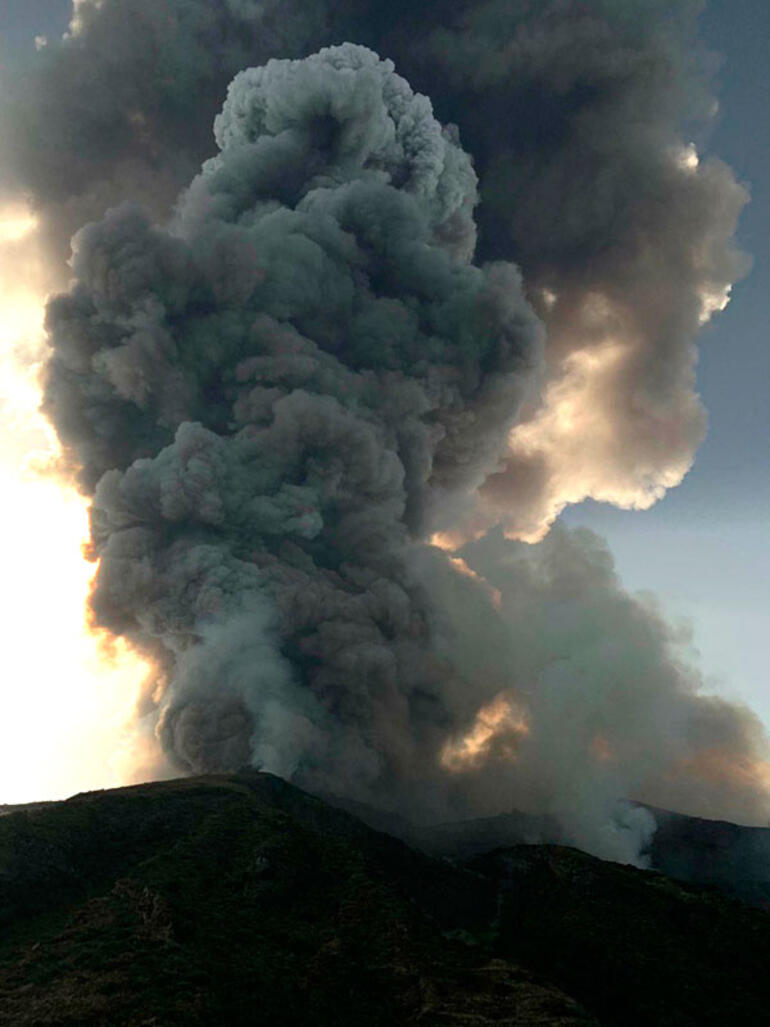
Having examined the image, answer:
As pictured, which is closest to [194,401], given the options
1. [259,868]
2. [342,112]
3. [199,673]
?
[199,673]

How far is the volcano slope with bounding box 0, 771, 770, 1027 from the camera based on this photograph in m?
21.7

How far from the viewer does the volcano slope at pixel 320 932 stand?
2173 cm

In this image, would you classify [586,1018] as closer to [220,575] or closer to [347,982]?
[347,982]

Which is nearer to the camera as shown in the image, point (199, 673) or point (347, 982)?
point (347, 982)

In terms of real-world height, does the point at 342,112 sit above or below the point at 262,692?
above

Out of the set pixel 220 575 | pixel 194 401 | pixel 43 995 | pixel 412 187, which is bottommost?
pixel 43 995

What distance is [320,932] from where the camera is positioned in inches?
1105

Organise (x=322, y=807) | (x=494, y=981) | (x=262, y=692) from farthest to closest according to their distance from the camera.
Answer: (x=262, y=692)
(x=322, y=807)
(x=494, y=981)

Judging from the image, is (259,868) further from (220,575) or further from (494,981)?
(220,575)

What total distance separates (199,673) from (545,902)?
36.4 metres

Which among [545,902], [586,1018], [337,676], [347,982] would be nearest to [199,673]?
[337,676]

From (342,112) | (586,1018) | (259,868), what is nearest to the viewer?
(586,1018)

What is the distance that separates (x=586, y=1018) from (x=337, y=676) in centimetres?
4768

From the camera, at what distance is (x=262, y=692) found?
60.9 meters
